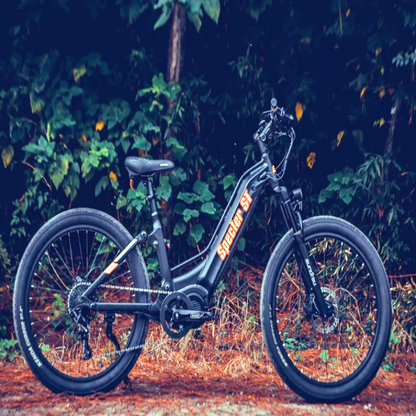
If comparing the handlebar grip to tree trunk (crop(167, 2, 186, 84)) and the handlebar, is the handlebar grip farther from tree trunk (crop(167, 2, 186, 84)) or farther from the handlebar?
tree trunk (crop(167, 2, 186, 84))

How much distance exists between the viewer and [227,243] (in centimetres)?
352

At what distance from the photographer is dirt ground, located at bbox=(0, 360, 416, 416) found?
319 centimetres

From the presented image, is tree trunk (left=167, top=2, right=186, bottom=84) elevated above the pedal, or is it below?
above

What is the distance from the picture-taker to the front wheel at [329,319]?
11.0ft

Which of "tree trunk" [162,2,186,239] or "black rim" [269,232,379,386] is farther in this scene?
"tree trunk" [162,2,186,239]

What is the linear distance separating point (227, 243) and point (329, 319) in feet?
2.44

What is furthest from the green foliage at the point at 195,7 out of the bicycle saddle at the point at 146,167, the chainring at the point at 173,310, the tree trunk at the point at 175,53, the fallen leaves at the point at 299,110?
the chainring at the point at 173,310

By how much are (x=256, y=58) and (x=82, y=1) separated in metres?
1.32

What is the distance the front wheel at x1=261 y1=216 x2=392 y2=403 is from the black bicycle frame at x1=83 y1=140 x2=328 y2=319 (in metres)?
0.08

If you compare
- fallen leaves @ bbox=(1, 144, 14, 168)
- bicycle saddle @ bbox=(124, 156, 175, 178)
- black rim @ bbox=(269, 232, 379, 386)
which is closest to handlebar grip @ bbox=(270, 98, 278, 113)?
bicycle saddle @ bbox=(124, 156, 175, 178)

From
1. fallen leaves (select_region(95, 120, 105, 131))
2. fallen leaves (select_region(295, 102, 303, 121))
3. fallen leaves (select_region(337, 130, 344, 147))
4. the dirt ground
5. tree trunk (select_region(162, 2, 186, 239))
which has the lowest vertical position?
the dirt ground

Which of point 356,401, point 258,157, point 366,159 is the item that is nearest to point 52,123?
point 258,157

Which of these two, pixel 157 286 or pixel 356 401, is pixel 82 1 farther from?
pixel 356 401

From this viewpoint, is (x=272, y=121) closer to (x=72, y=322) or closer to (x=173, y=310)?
(x=173, y=310)
